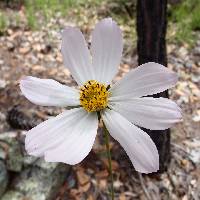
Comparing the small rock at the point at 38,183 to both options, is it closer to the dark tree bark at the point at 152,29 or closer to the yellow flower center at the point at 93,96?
the dark tree bark at the point at 152,29

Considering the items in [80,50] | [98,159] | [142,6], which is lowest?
[98,159]

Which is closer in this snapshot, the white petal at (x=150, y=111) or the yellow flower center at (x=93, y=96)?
the white petal at (x=150, y=111)

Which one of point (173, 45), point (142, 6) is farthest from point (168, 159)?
point (173, 45)

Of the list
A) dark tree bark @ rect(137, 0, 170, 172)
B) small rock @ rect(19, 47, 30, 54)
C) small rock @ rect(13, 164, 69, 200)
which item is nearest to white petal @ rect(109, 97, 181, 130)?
dark tree bark @ rect(137, 0, 170, 172)

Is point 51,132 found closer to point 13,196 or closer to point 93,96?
point 93,96

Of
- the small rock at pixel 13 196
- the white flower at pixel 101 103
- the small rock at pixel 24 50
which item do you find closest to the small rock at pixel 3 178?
the small rock at pixel 13 196

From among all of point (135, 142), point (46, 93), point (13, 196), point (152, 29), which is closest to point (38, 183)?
point (13, 196)

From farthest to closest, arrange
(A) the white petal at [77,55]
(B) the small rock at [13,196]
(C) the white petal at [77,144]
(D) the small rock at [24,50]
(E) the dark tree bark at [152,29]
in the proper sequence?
(D) the small rock at [24,50] < (B) the small rock at [13,196] < (E) the dark tree bark at [152,29] < (A) the white petal at [77,55] < (C) the white petal at [77,144]

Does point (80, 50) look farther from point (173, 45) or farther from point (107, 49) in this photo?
point (173, 45)
